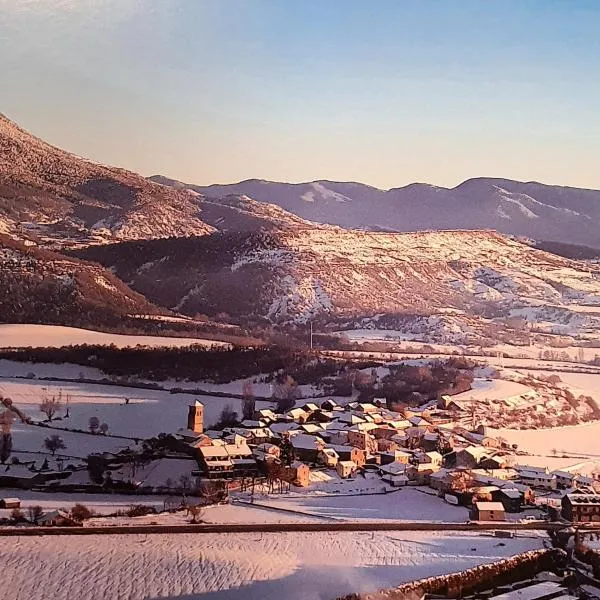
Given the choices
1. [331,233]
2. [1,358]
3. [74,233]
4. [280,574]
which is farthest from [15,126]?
[280,574]

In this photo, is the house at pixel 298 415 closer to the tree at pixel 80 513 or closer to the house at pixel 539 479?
the house at pixel 539 479

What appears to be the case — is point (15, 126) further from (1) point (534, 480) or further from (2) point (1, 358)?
(1) point (534, 480)

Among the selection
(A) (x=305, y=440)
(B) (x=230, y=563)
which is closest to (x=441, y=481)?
(A) (x=305, y=440)

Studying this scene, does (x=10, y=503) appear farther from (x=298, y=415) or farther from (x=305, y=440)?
(x=298, y=415)

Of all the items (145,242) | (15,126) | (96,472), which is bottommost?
(96,472)

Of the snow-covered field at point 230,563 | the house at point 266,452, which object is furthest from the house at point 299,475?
the snow-covered field at point 230,563

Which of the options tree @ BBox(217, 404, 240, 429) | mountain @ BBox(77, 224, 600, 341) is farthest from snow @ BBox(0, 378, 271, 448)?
mountain @ BBox(77, 224, 600, 341)
